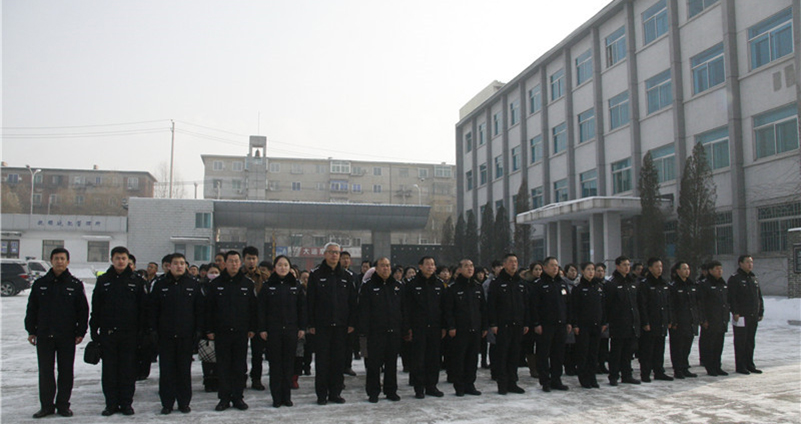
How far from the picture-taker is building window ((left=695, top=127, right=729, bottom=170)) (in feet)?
74.7

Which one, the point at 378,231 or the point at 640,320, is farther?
the point at 378,231

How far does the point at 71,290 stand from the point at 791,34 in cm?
2229

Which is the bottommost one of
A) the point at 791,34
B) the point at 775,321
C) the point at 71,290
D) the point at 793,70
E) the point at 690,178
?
the point at 775,321

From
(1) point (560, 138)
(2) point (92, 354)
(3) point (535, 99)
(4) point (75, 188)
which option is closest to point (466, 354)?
(2) point (92, 354)

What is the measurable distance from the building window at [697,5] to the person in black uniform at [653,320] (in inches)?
A: 727

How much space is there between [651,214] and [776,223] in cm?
→ 466

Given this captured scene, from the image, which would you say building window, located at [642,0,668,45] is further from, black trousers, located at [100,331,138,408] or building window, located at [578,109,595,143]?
black trousers, located at [100,331,138,408]

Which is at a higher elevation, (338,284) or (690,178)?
(690,178)

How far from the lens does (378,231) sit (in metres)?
51.1

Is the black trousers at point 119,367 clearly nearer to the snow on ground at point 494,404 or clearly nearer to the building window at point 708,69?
the snow on ground at point 494,404

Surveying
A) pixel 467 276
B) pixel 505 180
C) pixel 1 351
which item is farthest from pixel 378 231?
pixel 467 276

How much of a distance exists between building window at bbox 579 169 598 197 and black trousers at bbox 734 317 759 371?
71.5ft

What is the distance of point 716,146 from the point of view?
2328 cm

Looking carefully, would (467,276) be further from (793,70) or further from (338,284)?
(793,70)
